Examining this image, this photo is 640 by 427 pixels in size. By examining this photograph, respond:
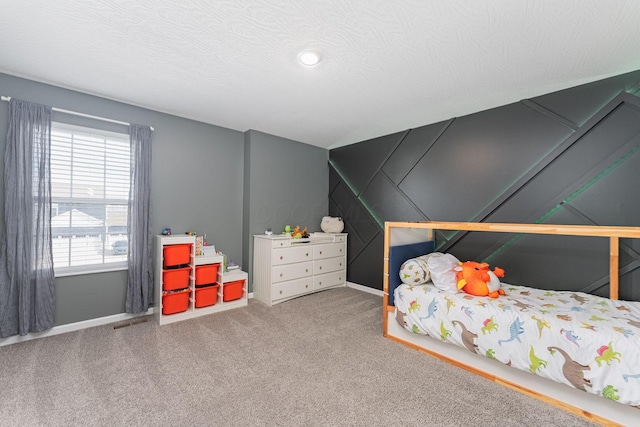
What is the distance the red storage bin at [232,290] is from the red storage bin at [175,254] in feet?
1.94

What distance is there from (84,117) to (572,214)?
16.1 ft

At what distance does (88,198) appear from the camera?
9.02 ft

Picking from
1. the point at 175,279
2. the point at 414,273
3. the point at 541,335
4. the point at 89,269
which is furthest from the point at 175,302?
the point at 541,335

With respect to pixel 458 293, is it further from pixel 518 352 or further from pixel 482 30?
pixel 482 30

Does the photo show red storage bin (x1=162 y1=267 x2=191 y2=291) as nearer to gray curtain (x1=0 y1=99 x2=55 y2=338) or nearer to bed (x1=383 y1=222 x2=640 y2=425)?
gray curtain (x1=0 y1=99 x2=55 y2=338)

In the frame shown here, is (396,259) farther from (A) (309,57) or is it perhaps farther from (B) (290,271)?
(A) (309,57)

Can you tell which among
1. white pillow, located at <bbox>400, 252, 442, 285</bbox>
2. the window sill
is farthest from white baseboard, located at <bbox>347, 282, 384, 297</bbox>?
the window sill

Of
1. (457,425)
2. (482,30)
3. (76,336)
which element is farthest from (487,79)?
(76,336)

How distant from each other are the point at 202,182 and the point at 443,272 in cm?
309

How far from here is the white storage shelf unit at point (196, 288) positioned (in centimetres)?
287

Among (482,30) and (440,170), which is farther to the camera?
(440,170)

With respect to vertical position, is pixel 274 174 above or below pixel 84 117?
below

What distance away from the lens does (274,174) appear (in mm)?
4012

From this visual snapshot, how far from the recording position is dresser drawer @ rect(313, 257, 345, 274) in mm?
3971
